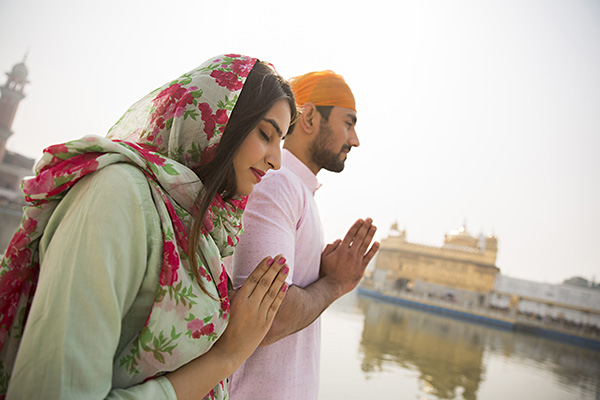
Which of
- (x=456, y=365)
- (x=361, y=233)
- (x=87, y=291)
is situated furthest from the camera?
(x=456, y=365)

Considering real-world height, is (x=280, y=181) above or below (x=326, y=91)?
below

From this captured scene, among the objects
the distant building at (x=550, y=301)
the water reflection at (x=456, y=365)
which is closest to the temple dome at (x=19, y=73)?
the water reflection at (x=456, y=365)

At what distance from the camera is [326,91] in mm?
1353

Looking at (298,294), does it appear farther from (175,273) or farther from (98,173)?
(98,173)

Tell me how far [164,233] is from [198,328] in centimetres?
15

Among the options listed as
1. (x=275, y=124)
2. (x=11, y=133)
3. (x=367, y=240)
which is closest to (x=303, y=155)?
(x=367, y=240)

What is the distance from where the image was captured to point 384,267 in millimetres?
27750

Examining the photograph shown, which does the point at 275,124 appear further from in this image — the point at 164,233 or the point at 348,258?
the point at 348,258

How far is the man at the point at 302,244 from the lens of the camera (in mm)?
949

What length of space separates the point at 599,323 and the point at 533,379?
56.3 ft

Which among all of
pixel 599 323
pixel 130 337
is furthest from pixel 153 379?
pixel 599 323

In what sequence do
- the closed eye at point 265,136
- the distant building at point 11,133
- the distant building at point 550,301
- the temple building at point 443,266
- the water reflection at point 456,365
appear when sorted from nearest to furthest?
the closed eye at point 265,136
the water reflection at point 456,365
the distant building at point 550,301
the distant building at point 11,133
the temple building at point 443,266

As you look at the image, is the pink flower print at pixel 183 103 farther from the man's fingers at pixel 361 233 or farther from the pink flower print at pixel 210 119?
the man's fingers at pixel 361 233

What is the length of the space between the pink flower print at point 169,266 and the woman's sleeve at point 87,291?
2 centimetres
